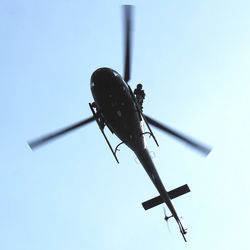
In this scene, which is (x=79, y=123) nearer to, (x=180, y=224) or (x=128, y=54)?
(x=128, y=54)

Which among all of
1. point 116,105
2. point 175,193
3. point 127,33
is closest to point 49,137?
point 116,105

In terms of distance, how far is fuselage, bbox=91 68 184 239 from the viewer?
14438 millimetres

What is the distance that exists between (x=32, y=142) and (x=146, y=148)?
5.51m

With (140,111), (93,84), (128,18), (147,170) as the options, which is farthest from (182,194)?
(128,18)

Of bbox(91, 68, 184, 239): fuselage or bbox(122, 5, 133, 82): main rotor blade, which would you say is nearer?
bbox(122, 5, 133, 82): main rotor blade

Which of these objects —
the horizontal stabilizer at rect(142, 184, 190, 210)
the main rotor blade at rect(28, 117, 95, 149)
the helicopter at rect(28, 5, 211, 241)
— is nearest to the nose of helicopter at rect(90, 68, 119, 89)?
the helicopter at rect(28, 5, 211, 241)

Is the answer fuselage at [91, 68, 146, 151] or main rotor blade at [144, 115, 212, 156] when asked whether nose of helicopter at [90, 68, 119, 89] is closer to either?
fuselage at [91, 68, 146, 151]

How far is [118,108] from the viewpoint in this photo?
1484cm

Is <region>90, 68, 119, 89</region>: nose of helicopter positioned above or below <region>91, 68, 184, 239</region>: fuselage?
above

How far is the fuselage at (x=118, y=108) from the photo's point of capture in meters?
14.4

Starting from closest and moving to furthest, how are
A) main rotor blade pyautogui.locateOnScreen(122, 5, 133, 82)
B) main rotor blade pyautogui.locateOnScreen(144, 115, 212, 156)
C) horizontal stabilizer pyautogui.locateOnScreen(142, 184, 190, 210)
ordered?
main rotor blade pyautogui.locateOnScreen(122, 5, 133, 82), main rotor blade pyautogui.locateOnScreen(144, 115, 212, 156), horizontal stabilizer pyautogui.locateOnScreen(142, 184, 190, 210)

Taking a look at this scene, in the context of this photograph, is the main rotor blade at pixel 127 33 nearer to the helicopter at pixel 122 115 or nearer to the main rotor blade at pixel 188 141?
the helicopter at pixel 122 115

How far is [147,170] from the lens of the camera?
56.0 feet

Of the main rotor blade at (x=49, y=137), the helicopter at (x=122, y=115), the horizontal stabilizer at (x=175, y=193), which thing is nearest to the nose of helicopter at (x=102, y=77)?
the helicopter at (x=122, y=115)
